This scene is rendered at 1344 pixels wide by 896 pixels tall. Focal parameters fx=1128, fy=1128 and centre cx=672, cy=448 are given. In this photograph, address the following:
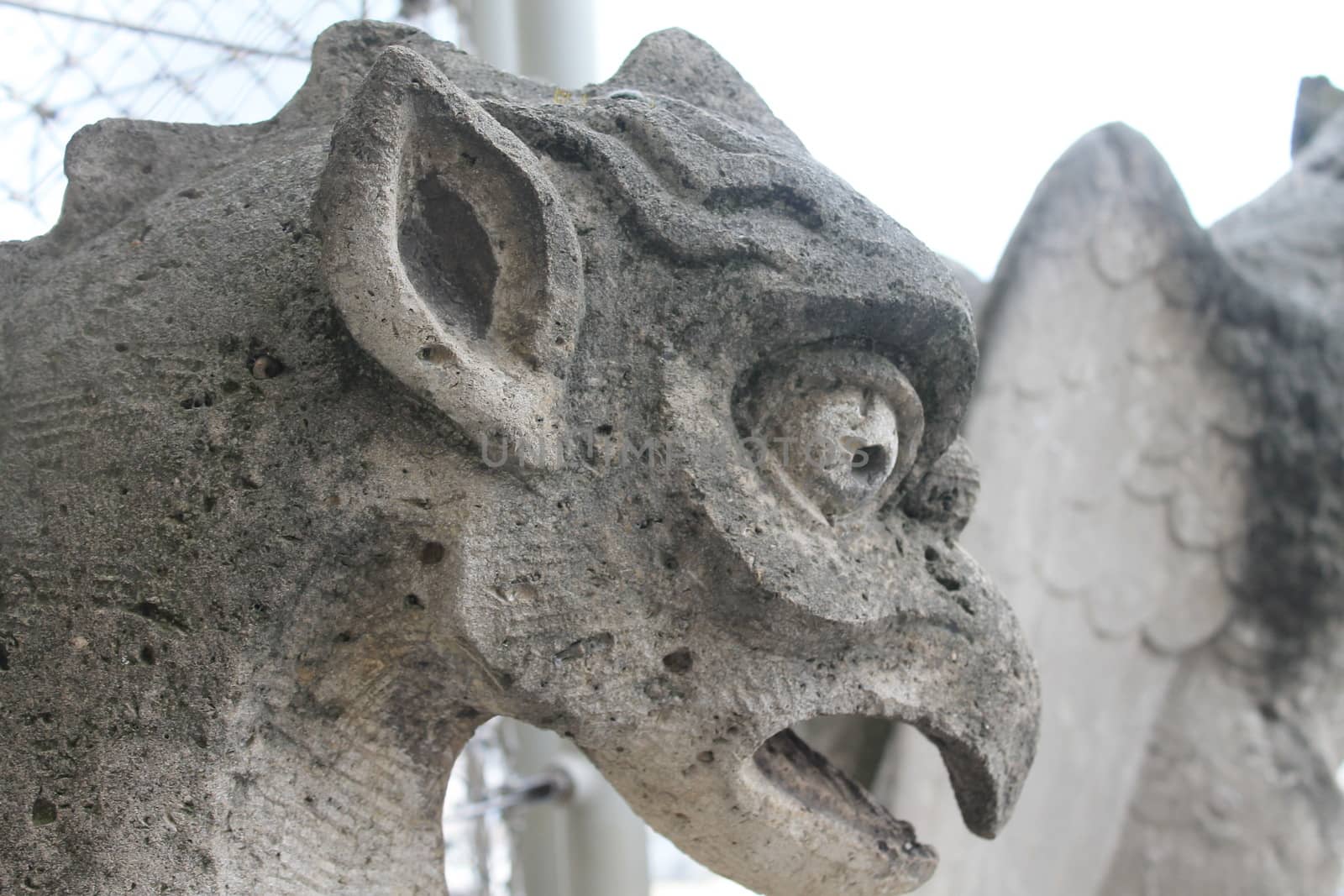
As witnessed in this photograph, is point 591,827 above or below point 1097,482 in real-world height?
below

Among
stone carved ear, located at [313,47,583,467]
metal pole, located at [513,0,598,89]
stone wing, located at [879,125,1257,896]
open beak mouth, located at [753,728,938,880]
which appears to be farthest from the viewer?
stone wing, located at [879,125,1257,896]

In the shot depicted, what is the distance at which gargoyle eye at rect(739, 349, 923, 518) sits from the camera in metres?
0.65

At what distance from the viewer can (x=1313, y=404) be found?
5.44ft

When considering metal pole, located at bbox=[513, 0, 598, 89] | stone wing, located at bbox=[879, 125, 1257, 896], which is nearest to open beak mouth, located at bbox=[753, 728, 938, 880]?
stone wing, located at bbox=[879, 125, 1257, 896]

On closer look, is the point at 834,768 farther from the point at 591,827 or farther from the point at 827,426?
the point at 591,827

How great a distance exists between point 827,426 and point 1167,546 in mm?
1243

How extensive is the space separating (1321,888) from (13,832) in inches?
67.3

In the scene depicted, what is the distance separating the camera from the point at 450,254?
607 millimetres

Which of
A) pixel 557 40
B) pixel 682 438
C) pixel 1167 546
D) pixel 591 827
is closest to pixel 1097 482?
pixel 1167 546

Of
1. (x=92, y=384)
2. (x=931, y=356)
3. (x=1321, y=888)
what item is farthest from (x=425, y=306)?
(x=1321, y=888)

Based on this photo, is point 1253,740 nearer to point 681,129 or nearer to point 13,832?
point 681,129

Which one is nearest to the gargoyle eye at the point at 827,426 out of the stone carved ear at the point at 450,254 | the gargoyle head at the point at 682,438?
the gargoyle head at the point at 682,438

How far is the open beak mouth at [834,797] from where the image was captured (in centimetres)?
70

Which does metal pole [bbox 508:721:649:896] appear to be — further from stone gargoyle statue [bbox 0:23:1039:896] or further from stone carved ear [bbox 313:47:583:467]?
stone carved ear [bbox 313:47:583:467]
